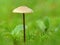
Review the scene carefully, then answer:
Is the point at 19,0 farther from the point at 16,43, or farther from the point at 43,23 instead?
the point at 16,43

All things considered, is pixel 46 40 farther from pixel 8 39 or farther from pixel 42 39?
pixel 8 39

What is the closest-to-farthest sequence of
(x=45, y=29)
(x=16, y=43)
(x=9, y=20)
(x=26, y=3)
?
(x=16, y=43), (x=45, y=29), (x=9, y=20), (x=26, y=3)

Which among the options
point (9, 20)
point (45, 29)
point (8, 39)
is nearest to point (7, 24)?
point (9, 20)

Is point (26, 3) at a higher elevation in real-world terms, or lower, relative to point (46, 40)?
higher

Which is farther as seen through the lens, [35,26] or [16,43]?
[35,26]

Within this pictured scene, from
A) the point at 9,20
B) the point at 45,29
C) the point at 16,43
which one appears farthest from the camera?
the point at 9,20

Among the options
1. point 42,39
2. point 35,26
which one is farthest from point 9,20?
point 42,39

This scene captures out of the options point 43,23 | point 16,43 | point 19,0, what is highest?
point 19,0
